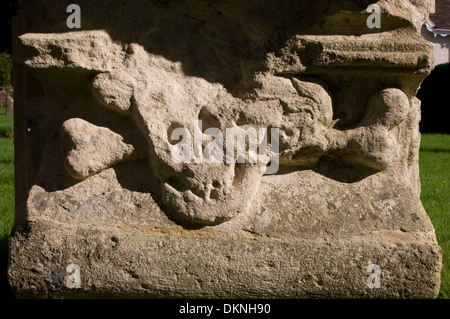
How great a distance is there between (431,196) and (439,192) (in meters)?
0.18

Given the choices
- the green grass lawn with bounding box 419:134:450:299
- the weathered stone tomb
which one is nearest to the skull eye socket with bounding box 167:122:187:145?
the weathered stone tomb

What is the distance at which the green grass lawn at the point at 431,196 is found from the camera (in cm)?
264

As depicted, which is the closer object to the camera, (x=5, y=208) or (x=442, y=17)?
(x=5, y=208)

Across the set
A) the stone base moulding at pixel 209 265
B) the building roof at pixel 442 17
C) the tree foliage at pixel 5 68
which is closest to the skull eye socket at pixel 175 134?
the stone base moulding at pixel 209 265

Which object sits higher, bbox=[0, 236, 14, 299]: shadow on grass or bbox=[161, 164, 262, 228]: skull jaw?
bbox=[161, 164, 262, 228]: skull jaw

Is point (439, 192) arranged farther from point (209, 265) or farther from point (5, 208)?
point (5, 208)

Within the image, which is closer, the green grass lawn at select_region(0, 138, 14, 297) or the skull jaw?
the skull jaw

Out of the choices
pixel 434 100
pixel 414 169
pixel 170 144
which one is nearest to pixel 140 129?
pixel 170 144

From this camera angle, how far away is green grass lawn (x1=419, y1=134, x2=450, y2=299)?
2.74m

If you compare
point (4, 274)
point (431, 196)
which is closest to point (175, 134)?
point (4, 274)

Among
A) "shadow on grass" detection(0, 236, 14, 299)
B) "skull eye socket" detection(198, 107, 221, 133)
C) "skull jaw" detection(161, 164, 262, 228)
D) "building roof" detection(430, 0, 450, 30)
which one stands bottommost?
"shadow on grass" detection(0, 236, 14, 299)

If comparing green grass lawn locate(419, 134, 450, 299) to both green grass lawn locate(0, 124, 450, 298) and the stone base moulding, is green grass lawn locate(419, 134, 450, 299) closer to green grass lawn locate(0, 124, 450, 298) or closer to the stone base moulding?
green grass lawn locate(0, 124, 450, 298)

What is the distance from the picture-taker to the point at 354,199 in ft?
6.15

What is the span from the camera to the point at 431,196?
13.4 ft
